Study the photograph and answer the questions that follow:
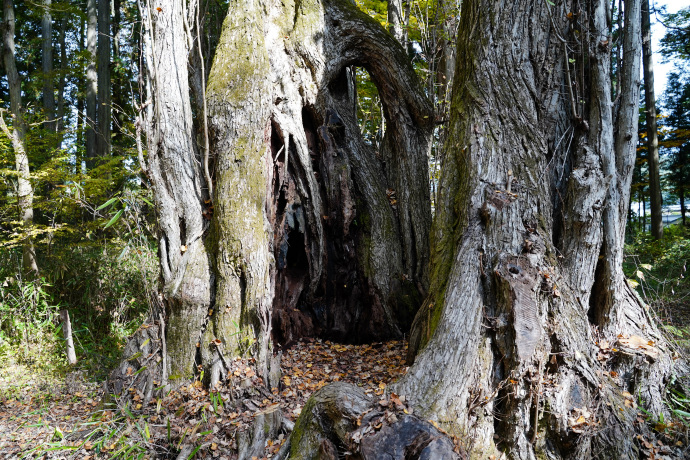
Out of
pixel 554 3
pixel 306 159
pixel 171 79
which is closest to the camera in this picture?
pixel 554 3

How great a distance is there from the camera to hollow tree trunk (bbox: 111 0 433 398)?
3.89 meters

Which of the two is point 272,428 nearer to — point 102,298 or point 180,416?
point 180,416

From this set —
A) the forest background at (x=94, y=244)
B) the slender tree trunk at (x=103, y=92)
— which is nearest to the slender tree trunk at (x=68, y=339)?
the forest background at (x=94, y=244)

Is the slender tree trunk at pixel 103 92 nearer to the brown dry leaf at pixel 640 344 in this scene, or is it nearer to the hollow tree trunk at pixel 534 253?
the hollow tree trunk at pixel 534 253

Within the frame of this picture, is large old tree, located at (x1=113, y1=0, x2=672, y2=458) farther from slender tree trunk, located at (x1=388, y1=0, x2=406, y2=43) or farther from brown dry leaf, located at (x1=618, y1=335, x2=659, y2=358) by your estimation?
slender tree trunk, located at (x1=388, y1=0, x2=406, y2=43)

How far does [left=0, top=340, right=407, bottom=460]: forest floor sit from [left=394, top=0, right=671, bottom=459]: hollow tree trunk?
87 centimetres

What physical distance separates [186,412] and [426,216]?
3232 millimetres

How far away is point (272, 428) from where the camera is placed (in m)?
3.18

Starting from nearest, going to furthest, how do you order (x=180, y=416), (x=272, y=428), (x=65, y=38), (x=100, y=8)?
(x=272, y=428)
(x=180, y=416)
(x=100, y=8)
(x=65, y=38)

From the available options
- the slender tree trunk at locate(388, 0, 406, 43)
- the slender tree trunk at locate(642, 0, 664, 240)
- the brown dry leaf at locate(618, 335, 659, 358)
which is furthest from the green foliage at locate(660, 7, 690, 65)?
the brown dry leaf at locate(618, 335, 659, 358)

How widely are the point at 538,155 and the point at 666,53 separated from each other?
546 inches

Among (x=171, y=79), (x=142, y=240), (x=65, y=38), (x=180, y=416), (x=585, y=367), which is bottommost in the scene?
(x=180, y=416)

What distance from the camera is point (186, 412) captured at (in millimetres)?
3484

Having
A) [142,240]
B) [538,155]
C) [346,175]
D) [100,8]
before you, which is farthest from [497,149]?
[100,8]
